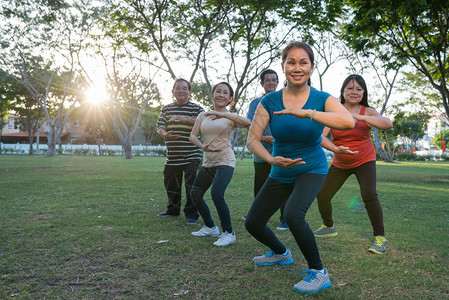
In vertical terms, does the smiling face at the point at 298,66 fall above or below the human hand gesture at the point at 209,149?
above

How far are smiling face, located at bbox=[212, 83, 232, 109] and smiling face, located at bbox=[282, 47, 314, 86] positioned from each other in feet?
5.50

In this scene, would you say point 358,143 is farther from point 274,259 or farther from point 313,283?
point 313,283

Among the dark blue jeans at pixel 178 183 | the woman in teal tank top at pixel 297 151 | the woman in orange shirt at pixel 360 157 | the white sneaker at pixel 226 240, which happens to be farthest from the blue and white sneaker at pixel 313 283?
the dark blue jeans at pixel 178 183

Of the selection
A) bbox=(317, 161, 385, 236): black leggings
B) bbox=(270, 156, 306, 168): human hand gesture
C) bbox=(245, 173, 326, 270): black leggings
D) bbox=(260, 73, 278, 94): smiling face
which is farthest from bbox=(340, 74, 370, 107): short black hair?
bbox=(270, 156, 306, 168): human hand gesture

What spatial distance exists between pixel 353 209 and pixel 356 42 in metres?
8.60

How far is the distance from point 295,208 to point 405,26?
44.6 ft

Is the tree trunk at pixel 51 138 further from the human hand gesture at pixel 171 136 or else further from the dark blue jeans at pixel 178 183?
the human hand gesture at pixel 171 136

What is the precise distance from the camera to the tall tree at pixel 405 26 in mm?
12141

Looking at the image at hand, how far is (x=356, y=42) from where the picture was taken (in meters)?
13.5

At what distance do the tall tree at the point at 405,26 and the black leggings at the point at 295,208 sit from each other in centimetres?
1082

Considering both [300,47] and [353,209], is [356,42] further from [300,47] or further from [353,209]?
[300,47]

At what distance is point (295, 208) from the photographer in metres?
2.86

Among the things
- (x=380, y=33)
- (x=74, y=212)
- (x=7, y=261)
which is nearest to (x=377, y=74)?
(x=380, y=33)

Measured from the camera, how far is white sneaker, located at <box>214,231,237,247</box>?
14.0 ft
